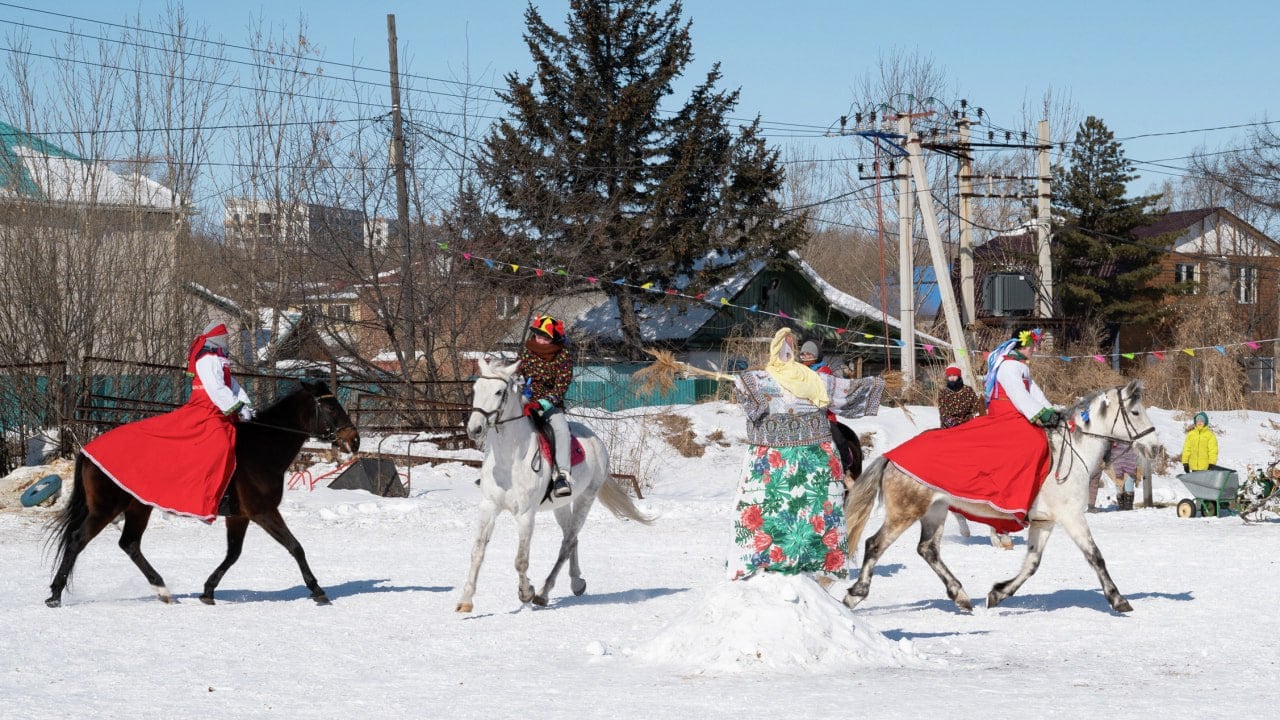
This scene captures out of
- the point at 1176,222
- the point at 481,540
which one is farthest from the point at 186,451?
the point at 1176,222

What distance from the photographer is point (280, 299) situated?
27.4 m

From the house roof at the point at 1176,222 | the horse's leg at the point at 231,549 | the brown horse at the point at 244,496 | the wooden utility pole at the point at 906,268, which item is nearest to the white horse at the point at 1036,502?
the brown horse at the point at 244,496

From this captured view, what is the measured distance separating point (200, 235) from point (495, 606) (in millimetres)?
18331

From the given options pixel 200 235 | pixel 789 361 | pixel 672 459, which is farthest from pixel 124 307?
pixel 789 361

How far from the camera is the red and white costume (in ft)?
32.8

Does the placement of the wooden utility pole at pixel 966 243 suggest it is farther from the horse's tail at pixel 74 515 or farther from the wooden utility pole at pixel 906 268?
the horse's tail at pixel 74 515

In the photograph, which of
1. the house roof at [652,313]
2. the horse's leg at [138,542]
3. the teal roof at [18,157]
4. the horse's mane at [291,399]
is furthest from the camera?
the house roof at [652,313]

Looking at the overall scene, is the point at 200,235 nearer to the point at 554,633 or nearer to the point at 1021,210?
the point at 554,633

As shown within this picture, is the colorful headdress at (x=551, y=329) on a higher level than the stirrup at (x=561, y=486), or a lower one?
A: higher

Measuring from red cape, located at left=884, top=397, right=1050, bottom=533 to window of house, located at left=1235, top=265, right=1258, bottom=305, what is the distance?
47.6 metres

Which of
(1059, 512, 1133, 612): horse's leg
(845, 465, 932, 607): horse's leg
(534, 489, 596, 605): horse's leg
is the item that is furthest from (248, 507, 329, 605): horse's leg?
(1059, 512, 1133, 612): horse's leg

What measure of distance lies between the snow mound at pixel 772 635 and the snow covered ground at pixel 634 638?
0.01 m

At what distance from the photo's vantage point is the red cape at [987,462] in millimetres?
9977

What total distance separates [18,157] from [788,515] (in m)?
19.3
